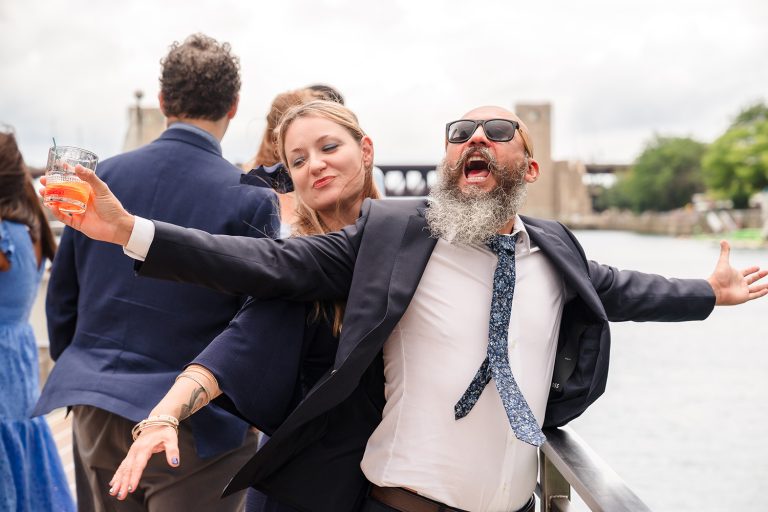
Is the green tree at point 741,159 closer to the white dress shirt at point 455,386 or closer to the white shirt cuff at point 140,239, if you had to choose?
the white dress shirt at point 455,386

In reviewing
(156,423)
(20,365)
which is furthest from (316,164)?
(20,365)

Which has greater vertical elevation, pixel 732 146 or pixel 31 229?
pixel 31 229

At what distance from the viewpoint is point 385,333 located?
61.9 inches

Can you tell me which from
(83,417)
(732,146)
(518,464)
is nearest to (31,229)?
(83,417)

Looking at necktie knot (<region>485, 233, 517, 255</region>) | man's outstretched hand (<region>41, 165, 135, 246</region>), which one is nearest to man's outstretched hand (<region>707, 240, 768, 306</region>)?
necktie knot (<region>485, 233, 517, 255</region>)

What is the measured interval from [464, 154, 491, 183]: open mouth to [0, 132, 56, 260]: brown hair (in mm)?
1754

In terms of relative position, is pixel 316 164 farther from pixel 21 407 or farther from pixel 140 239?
pixel 21 407

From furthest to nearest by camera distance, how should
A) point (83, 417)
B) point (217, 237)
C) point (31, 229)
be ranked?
point (31, 229) < point (83, 417) < point (217, 237)

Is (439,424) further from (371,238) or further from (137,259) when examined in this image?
(137,259)

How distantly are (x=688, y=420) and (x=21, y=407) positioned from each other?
1684 centimetres

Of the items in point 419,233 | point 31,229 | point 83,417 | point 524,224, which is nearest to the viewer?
point 419,233

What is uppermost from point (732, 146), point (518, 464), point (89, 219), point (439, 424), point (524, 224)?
point (89, 219)

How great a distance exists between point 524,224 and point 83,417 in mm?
1196

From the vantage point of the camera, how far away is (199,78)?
217 cm
